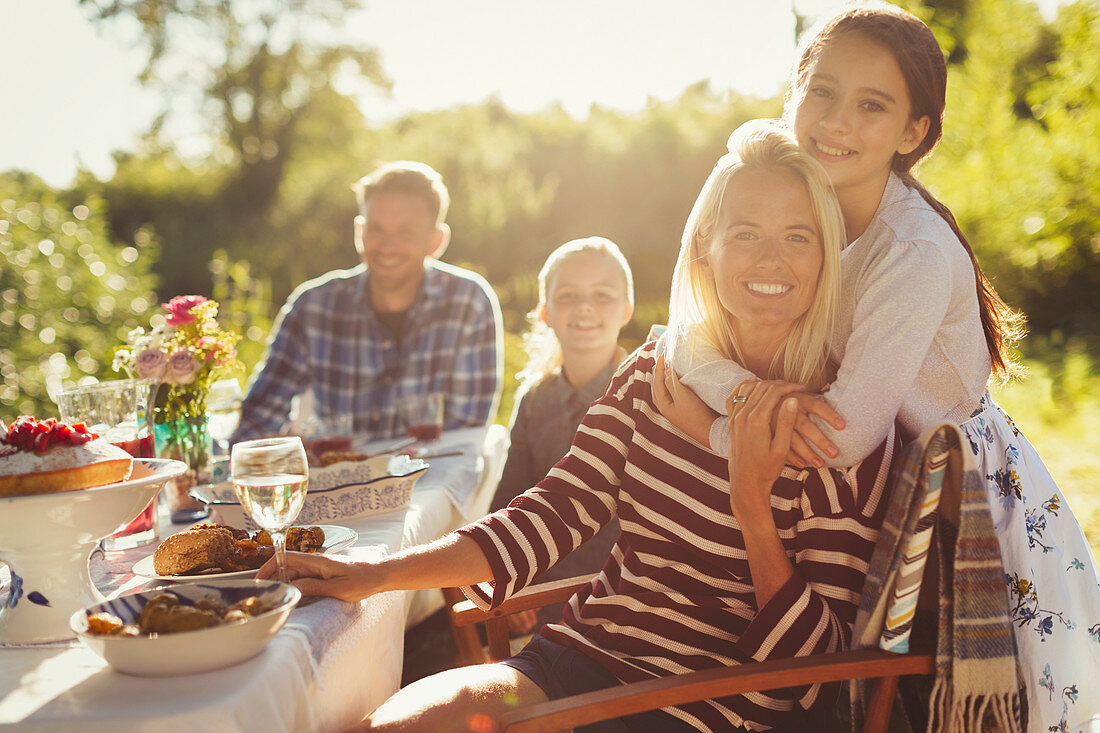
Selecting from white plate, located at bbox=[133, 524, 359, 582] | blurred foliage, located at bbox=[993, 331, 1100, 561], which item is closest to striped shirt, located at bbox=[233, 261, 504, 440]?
white plate, located at bbox=[133, 524, 359, 582]

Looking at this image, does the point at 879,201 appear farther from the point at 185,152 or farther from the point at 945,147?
the point at 185,152

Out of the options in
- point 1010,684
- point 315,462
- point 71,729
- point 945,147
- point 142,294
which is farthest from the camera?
point 945,147

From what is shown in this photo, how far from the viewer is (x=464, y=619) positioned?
1769 mm

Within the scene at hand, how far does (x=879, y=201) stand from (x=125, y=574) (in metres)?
1.72

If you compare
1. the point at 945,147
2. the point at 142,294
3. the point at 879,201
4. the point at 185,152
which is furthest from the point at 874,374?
the point at 185,152

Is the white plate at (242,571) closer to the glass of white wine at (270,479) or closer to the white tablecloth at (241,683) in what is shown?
the white tablecloth at (241,683)

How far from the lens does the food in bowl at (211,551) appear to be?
1.33 m

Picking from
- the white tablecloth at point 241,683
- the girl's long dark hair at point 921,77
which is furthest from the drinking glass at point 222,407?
the girl's long dark hair at point 921,77

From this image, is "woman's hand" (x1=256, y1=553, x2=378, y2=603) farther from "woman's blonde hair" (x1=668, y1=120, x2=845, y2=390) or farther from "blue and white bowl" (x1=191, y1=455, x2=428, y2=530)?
"woman's blonde hair" (x1=668, y1=120, x2=845, y2=390)

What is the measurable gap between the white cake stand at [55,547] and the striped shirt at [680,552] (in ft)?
2.09

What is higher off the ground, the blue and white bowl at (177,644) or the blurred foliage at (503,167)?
the blurred foliage at (503,167)

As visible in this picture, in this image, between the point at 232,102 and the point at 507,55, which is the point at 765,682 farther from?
the point at 232,102

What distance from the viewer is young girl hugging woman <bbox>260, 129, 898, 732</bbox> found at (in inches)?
58.1

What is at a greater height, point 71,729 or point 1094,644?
point 71,729
